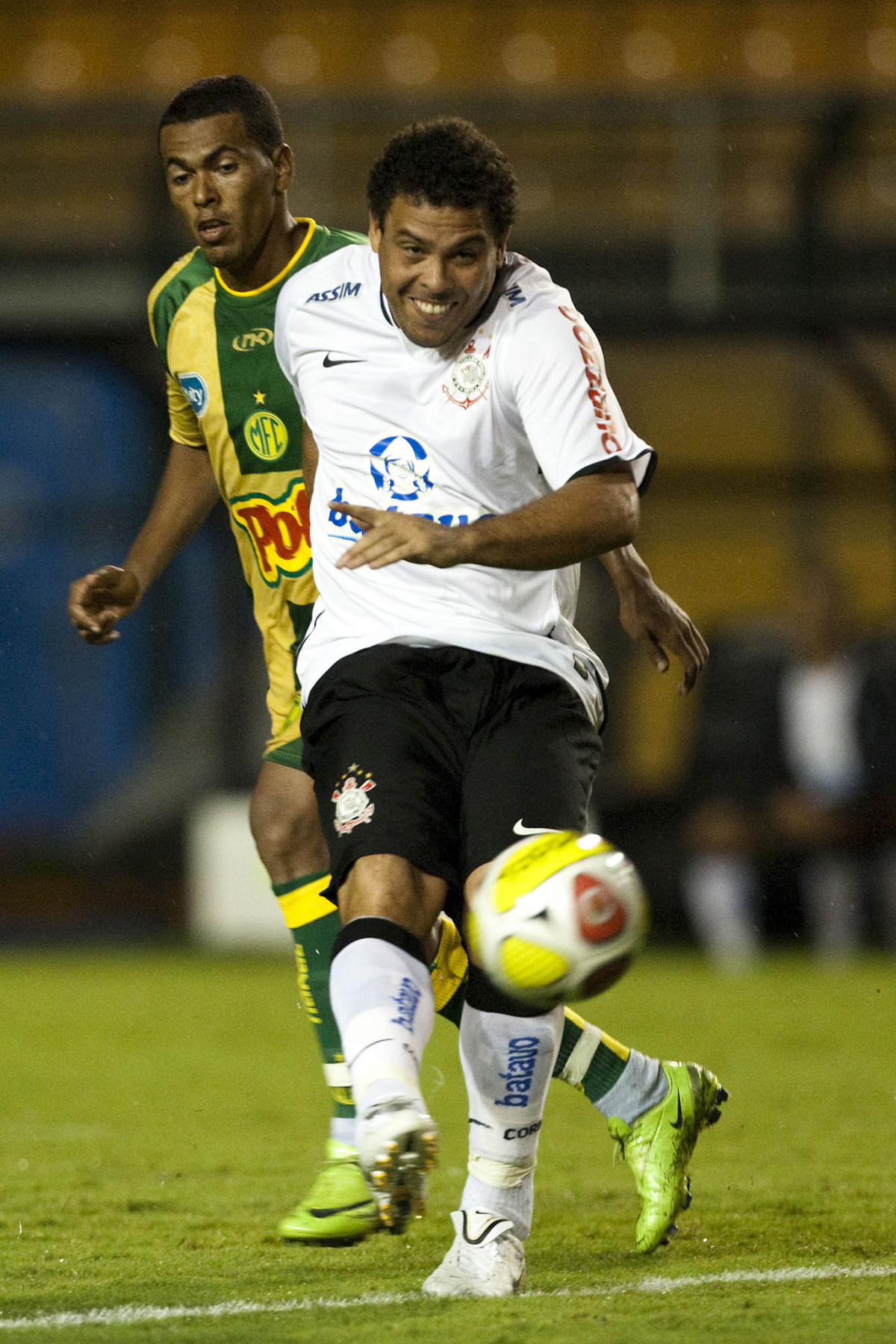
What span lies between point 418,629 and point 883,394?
7.05 metres

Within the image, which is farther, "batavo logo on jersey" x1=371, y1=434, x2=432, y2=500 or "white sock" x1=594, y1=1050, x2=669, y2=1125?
"white sock" x1=594, y1=1050, x2=669, y2=1125

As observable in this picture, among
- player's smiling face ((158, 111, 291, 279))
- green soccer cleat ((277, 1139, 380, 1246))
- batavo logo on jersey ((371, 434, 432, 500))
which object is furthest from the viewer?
player's smiling face ((158, 111, 291, 279))

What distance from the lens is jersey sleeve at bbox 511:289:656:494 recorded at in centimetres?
286

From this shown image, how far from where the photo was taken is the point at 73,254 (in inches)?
413

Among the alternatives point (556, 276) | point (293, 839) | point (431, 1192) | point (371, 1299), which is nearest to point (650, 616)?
point (293, 839)

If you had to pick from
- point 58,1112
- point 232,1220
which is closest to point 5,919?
point 58,1112

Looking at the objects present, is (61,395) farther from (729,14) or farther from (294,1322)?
(294,1322)

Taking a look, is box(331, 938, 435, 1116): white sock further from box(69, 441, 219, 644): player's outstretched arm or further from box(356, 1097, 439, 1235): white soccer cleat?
box(69, 441, 219, 644): player's outstretched arm

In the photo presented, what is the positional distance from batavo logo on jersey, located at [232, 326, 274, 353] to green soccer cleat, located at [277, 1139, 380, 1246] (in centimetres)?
160

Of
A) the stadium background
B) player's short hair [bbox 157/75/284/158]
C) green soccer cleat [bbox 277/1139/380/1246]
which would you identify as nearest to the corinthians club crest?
player's short hair [bbox 157/75/284/158]

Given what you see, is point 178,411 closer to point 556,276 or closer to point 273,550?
point 273,550

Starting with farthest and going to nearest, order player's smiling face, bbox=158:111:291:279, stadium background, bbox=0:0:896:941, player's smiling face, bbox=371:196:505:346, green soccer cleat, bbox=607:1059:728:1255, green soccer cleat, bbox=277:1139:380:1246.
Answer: stadium background, bbox=0:0:896:941
player's smiling face, bbox=158:111:291:279
green soccer cleat, bbox=277:1139:380:1246
green soccer cleat, bbox=607:1059:728:1255
player's smiling face, bbox=371:196:505:346

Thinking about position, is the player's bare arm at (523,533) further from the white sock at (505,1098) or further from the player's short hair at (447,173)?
the white sock at (505,1098)

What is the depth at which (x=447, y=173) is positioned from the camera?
291cm
